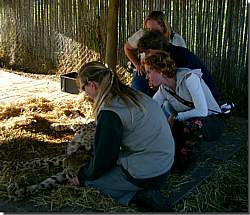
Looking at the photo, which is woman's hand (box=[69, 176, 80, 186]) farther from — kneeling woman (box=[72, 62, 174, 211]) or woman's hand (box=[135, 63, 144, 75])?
woman's hand (box=[135, 63, 144, 75])

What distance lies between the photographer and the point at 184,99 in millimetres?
4070

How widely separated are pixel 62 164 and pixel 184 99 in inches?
47.9

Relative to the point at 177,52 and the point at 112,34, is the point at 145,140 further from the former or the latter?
the point at 112,34

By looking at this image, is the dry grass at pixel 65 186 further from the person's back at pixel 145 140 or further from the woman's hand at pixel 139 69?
the woman's hand at pixel 139 69

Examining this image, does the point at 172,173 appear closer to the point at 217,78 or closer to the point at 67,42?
the point at 217,78

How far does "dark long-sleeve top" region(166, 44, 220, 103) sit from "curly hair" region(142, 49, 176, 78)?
545 millimetres

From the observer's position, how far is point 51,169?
4.25 metres

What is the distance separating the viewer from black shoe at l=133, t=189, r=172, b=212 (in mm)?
3311

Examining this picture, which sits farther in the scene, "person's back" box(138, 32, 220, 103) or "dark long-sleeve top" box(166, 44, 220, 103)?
"dark long-sleeve top" box(166, 44, 220, 103)

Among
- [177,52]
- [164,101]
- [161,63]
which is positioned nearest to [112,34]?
[177,52]

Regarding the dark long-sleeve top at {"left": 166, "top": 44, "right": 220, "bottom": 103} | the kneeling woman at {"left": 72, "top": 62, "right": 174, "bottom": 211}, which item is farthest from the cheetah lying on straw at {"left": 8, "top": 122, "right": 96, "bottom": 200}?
the dark long-sleeve top at {"left": 166, "top": 44, "right": 220, "bottom": 103}

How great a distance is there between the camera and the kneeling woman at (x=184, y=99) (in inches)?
Answer: 155

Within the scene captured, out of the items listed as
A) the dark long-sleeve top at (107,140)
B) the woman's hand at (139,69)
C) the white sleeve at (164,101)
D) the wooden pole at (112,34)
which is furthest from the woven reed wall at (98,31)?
the dark long-sleeve top at (107,140)

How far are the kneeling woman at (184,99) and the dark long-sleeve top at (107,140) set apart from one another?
34.4 inches
